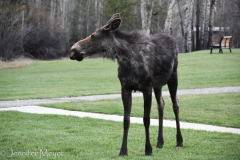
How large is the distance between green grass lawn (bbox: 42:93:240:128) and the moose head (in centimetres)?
494

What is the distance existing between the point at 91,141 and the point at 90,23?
5771 cm

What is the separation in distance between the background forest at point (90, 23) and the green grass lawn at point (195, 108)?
79.3 ft

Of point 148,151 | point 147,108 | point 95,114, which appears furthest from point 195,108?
point 147,108

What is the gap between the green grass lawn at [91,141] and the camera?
Answer: 817 cm

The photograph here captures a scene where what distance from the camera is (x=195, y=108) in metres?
14.2

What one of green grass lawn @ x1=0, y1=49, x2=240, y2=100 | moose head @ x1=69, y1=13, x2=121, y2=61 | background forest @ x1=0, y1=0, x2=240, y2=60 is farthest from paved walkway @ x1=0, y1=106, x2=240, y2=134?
background forest @ x1=0, y1=0, x2=240, y2=60

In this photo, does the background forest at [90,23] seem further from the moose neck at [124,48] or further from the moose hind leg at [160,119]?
the moose neck at [124,48]

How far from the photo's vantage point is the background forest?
43.8 meters

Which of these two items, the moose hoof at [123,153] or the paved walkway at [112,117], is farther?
the paved walkway at [112,117]

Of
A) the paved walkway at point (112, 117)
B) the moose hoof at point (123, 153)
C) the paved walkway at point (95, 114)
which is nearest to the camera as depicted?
the moose hoof at point (123, 153)

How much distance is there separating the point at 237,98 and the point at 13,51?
3350cm

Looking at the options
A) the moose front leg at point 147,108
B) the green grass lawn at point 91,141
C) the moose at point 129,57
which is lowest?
the green grass lawn at point 91,141

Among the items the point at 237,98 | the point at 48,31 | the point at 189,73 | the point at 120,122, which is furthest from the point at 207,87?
the point at 48,31

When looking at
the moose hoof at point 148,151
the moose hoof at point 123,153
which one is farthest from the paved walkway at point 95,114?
the moose hoof at point 123,153
